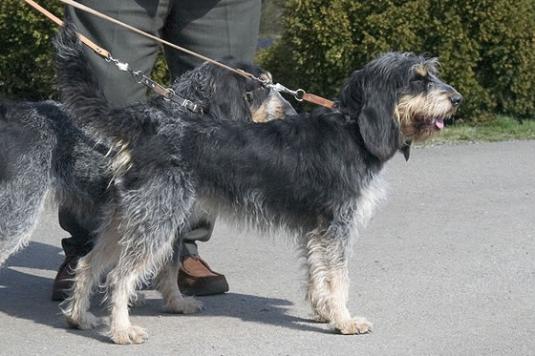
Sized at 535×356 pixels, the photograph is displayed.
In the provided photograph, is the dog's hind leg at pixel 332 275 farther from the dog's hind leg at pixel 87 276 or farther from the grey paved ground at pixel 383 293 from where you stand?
the dog's hind leg at pixel 87 276

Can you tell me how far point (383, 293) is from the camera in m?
6.37

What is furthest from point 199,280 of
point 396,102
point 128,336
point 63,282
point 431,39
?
point 431,39

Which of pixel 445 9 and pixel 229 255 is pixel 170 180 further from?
pixel 445 9

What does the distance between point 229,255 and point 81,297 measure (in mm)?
1803

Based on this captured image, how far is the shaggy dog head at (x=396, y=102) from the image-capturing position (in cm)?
544

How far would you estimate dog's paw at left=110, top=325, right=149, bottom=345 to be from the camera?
543 cm

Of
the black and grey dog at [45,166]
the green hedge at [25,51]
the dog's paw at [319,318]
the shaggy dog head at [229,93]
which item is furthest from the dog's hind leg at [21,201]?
the green hedge at [25,51]

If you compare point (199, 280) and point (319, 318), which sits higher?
point (319, 318)

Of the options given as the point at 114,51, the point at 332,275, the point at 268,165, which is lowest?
the point at 332,275

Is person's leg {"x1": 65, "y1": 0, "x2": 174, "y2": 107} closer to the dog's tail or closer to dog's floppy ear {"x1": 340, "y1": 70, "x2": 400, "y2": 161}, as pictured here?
the dog's tail

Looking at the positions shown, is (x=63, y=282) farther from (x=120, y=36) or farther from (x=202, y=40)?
(x=202, y=40)

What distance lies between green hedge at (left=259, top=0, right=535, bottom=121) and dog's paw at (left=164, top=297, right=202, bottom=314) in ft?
19.1

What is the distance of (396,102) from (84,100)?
1562 mm

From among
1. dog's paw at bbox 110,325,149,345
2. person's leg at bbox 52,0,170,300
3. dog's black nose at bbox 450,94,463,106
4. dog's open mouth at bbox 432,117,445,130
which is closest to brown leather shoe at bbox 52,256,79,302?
person's leg at bbox 52,0,170,300
